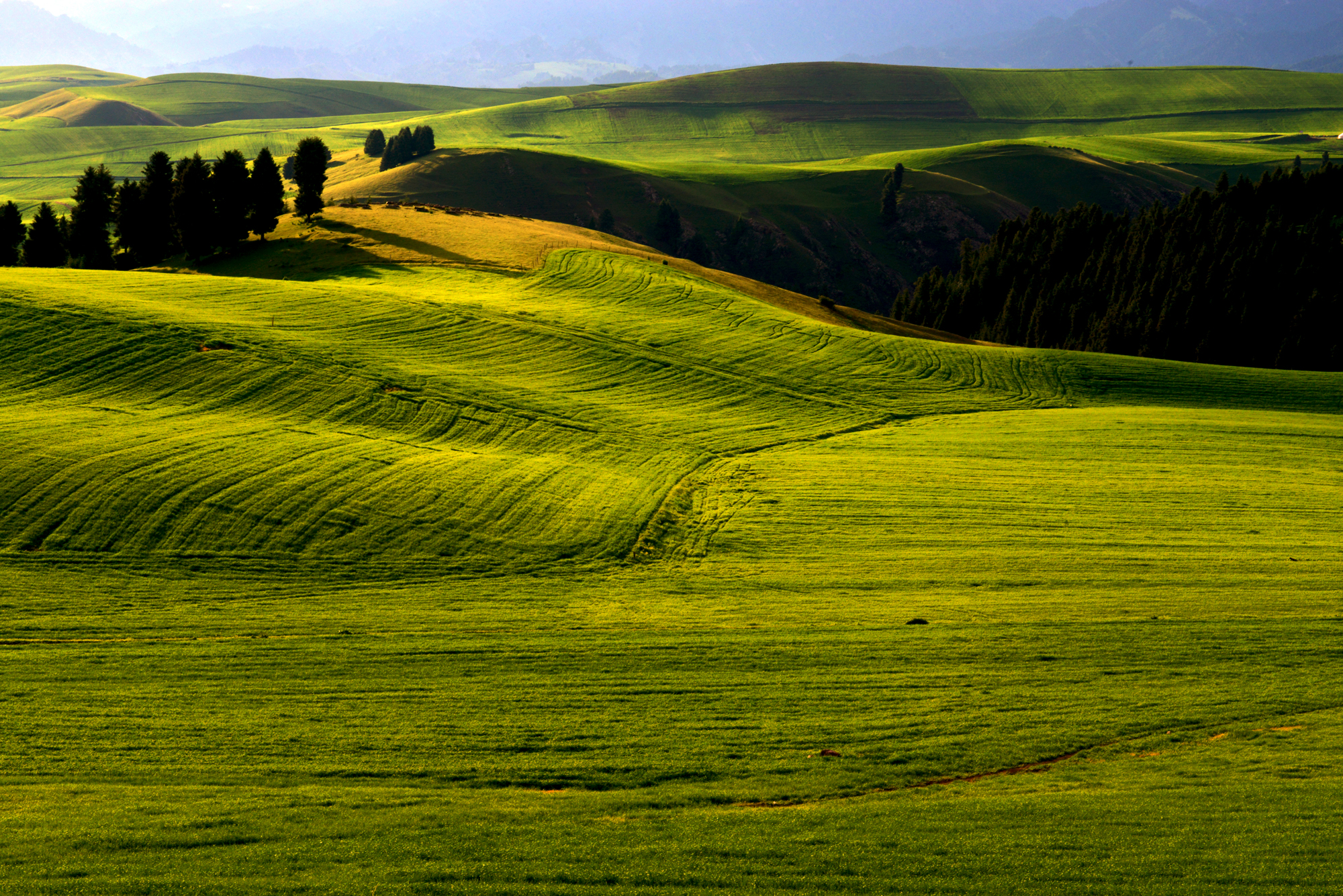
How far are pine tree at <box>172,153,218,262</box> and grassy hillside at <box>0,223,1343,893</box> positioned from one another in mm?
24367

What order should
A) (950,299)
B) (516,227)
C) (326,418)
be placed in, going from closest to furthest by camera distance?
(326,418), (516,227), (950,299)

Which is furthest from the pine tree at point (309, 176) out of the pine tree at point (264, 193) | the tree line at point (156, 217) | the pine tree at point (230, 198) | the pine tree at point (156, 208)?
the pine tree at point (156, 208)

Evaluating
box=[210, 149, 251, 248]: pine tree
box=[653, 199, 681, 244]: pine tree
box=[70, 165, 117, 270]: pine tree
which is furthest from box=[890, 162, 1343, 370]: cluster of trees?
box=[70, 165, 117, 270]: pine tree

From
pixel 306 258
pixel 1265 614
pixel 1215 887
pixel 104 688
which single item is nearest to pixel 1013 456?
pixel 1265 614

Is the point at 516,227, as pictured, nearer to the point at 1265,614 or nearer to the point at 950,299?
the point at 950,299

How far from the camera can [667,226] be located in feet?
611

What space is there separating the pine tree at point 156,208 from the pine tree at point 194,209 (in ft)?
6.17

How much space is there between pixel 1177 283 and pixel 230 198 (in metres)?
113

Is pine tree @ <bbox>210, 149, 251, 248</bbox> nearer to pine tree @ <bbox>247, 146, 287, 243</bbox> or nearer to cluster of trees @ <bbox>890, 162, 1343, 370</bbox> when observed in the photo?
pine tree @ <bbox>247, 146, 287, 243</bbox>

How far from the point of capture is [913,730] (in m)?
21.6

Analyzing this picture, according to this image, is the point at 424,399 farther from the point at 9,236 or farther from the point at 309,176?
the point at 9,236

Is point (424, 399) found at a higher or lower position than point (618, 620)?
higher

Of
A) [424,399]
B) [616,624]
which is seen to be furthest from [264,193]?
[616,624]

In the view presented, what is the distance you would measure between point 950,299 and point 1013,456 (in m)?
92.1
